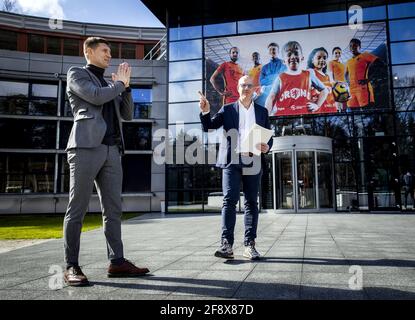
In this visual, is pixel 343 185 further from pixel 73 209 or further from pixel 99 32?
pixel 99 32

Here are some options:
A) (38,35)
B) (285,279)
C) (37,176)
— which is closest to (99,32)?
(38,35)

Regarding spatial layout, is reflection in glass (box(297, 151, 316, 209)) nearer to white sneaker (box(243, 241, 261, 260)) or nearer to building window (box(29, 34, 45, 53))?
white sneaker (box(243, 241, 261, 260))

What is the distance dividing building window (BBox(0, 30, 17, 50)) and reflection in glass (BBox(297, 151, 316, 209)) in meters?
16.8

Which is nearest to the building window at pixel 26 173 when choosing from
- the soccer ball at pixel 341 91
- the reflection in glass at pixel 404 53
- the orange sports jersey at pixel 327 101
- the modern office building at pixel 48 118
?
the modern office building at pixel 48 118

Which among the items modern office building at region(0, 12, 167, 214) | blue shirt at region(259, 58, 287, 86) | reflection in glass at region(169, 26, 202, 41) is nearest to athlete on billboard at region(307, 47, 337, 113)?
blue shirt at region(259, 58, 287, 86)

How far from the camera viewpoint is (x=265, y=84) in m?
16.6

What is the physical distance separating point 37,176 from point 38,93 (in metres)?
4.56

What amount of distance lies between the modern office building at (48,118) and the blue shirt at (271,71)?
601cm

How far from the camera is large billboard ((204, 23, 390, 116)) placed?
16.0 m

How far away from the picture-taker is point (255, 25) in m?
17.8

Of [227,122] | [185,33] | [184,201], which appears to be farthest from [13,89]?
[227,122]

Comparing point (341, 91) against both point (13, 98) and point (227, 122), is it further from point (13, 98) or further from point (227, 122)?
point (13, 98)

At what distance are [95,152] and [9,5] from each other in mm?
21932

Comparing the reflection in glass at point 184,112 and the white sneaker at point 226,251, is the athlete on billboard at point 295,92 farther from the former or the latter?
the white sneaker at point 226,251
